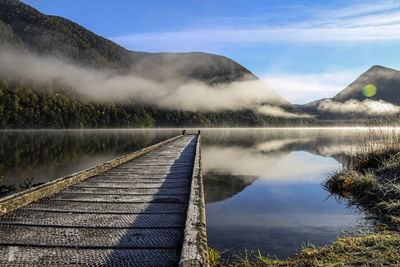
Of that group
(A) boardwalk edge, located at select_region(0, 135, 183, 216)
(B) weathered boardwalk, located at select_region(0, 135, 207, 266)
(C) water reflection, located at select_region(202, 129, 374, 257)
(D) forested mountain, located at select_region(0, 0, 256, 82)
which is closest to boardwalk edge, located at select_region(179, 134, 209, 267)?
(B) weathered boardwalk, located at select_region(0, 135, 207, 266)

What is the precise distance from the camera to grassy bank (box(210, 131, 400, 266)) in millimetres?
3285

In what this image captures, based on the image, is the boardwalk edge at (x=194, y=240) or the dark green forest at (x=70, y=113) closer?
the boardwalk edge at (x=194, y=240)

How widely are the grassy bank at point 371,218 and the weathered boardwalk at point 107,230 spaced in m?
0.92

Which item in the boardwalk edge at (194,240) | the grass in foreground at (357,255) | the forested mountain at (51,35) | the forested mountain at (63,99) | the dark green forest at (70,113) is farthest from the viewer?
the forested mountain at (51,35)

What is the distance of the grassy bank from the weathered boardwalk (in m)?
0.92

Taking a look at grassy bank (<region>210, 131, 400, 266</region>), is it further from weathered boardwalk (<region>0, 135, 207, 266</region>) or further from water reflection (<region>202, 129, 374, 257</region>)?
weathered boardwalk (<region>0, 135, 207, 266</region>)

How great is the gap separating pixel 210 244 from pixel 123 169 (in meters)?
3.59

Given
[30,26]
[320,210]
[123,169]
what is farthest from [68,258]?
[30,26]

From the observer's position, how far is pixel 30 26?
555 feet

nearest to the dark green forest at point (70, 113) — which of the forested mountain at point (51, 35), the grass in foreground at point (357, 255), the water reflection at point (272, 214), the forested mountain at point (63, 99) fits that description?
the forested mountain at point (63, 99)

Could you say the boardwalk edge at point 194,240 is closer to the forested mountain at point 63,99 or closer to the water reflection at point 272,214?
the water reflection at point 272,214

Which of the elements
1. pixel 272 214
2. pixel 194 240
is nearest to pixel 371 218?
pixel 272 214

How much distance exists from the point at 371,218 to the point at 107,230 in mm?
5506

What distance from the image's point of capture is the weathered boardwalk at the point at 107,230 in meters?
2.24
